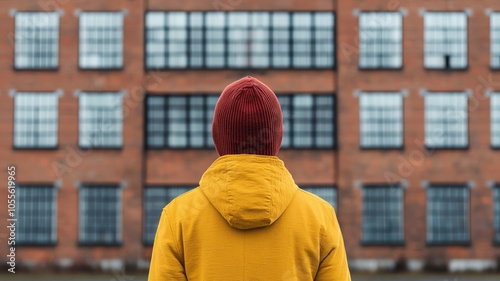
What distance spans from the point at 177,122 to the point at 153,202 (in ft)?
12.2

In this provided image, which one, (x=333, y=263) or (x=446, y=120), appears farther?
(x=446, y=120)

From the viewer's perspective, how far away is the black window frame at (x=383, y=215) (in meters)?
39.0

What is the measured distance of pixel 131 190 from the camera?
39.0 m

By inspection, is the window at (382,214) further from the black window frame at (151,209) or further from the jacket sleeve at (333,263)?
the jacket sleeve at (333,263)

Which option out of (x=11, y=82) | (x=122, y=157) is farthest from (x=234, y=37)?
(x=11, y=82)

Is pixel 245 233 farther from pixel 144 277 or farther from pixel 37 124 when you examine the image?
pixel 37 124

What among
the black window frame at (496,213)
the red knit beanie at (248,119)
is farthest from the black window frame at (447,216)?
the red knit beanie at (248,119)

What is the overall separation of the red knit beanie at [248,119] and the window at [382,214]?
35940 millimetres

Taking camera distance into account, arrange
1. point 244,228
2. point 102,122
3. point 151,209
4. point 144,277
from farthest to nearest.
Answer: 1. point 102,122
2. point 151,209
3. point 144,277
4. point 244,228

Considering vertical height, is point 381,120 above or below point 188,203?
above

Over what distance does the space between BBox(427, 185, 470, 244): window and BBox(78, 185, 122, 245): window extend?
13.8 meters

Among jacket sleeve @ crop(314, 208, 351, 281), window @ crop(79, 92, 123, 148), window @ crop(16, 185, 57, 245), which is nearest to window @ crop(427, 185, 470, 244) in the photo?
window @ crop(79, 92, 123, 148)

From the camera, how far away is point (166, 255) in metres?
3.49

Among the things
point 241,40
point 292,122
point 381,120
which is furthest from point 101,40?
point 381,120
